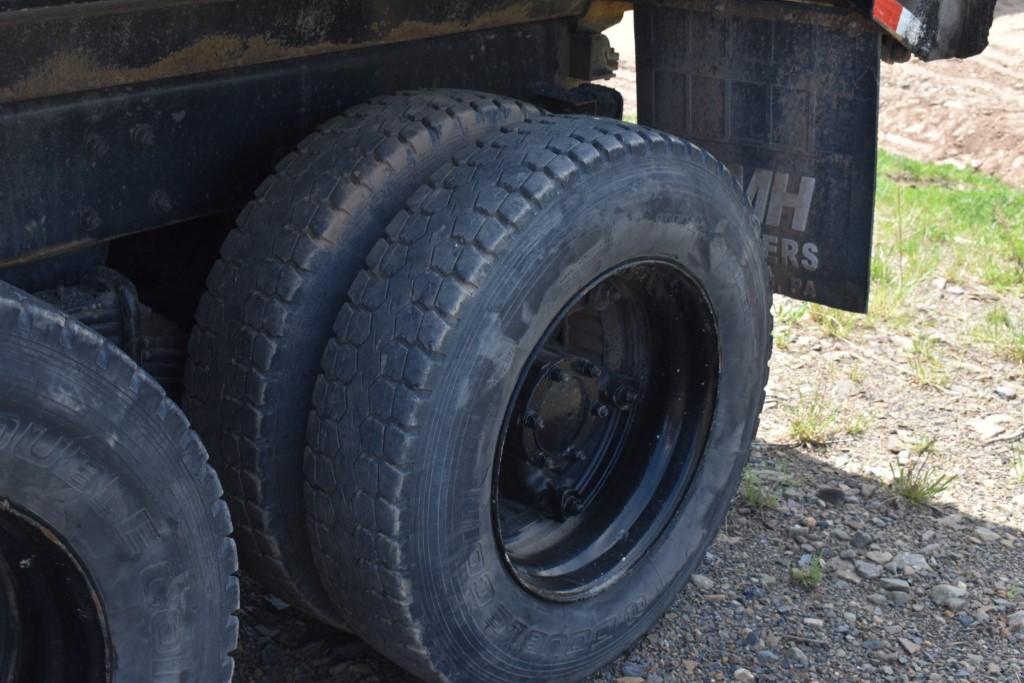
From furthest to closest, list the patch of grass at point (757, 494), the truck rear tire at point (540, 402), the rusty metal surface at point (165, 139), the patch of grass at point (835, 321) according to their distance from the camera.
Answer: the patch of grass at point (835, 321) < the patch of grass at point (757, 494) < the truck rear tire at point (540, 402) < the rusty metal surface at point (165, 139)

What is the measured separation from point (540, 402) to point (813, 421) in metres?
1.53

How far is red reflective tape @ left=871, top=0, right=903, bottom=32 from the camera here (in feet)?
9.78

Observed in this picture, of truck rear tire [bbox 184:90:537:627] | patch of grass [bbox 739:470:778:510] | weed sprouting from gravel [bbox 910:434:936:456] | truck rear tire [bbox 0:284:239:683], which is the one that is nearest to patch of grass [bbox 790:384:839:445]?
weed sprouting from gravel [bbox 910:434:936:456]

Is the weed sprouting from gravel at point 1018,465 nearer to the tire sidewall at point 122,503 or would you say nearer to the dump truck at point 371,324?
the dump truck at point 371,324

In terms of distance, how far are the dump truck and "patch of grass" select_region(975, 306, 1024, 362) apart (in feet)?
5.86

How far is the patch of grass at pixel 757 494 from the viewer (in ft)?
12.1

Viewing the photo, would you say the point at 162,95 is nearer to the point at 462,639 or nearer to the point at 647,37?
the point at 462,639

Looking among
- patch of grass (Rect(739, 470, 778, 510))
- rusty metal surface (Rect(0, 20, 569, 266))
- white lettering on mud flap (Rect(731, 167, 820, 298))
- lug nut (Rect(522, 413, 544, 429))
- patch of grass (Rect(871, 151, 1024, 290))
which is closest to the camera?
rusty metal surface (Rect(0, 20, 569, 266))

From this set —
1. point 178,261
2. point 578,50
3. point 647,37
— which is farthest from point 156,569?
point 647,37

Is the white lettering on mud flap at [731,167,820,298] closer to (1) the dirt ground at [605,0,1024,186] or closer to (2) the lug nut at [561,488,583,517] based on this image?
(2) the lug nut at [561,488,583,517]

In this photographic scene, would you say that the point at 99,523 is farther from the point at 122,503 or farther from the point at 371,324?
the point at 371,324

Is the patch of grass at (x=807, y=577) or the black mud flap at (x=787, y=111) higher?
the black mud flap at (x=787, y=111)

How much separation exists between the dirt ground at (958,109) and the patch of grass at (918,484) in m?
4.63

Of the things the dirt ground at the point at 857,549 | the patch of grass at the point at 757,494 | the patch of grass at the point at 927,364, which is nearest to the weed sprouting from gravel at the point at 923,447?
the dirt ground at the point at 857,549
